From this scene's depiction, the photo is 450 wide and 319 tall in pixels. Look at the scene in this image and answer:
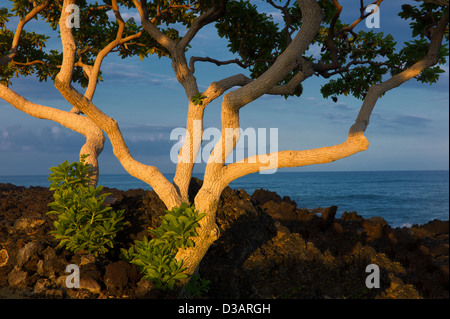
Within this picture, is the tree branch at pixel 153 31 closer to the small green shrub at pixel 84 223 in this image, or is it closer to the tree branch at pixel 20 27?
the tree branch at pixel 20 27

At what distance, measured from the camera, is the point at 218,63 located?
9.95m

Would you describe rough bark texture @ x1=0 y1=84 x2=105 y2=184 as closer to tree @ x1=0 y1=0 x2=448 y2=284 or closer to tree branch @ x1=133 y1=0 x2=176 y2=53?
tree @ x1=0 y1=0 x2=448 y2=284

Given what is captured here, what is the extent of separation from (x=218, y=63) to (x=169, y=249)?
5.78 m

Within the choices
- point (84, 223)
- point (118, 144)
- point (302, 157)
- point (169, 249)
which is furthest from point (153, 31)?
point (169, 249)

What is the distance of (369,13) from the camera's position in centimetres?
881

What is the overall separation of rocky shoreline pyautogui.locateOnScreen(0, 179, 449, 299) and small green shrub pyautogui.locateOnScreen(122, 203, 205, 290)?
0.62ft

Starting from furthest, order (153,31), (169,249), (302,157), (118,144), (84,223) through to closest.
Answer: (153,31)
(118,144)
(84,223)
(302,157)
(169,249)

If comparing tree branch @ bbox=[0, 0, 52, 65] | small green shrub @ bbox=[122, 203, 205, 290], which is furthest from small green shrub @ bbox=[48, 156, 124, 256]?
tree branch @ bbox=[0, 0, 52, 65]

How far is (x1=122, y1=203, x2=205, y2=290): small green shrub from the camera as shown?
569 cm

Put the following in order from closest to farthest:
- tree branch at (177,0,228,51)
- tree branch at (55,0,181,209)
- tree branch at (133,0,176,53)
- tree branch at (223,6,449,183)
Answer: tree branch at (223,6,449,183)
tree branch at (55,0,181,209)
tree branch at (177,0,228,51)
tree branch at (133,0,176,53)

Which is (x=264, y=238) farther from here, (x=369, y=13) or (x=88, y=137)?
(x=369, y=13)

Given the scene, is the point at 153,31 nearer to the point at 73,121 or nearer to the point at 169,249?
the point at 73,121
